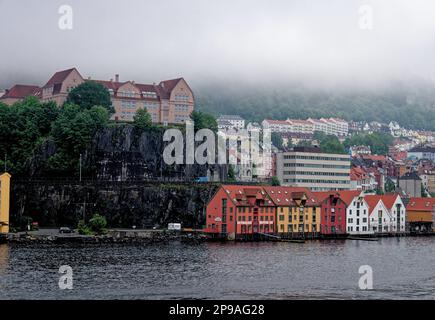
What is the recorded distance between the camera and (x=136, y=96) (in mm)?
139125

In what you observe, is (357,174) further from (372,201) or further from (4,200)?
(4,200)

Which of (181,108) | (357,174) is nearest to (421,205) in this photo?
(181,108)

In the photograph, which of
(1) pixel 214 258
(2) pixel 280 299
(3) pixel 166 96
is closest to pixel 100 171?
(3) pixel 166 96

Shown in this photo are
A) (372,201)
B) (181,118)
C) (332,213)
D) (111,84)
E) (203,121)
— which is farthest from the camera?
(181,118)

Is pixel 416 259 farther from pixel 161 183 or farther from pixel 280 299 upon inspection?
pixel 161 183

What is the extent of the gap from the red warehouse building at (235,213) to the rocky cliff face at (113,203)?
11247mm

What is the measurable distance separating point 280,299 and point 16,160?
7630 centimetres

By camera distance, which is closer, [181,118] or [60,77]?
[60,77]

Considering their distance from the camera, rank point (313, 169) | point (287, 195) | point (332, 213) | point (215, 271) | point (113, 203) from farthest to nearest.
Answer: point (313, 169) < point (113, 203) < point (332, 213) < point (287, 195) < point (215, 271)

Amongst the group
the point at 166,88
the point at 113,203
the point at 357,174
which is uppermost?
the point at 166,88

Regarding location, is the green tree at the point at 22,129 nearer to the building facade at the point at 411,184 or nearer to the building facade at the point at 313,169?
the building facade at the point at 313,169

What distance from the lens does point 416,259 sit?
3145 inches

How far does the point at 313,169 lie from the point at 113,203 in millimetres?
61401
